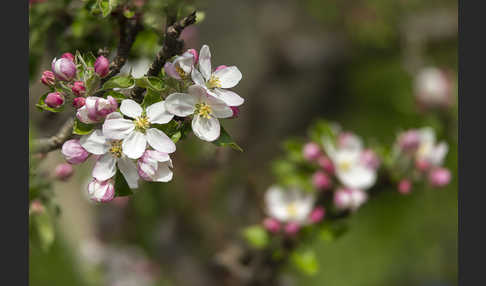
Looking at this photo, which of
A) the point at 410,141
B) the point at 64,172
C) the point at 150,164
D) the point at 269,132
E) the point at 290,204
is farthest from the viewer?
the point at 269,132

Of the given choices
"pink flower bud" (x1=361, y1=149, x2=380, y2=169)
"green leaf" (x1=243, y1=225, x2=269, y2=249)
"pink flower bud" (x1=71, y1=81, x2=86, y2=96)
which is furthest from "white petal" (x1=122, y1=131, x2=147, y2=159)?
"pink flower bud" (x1=361, y1=149, x2=380, y2=169)

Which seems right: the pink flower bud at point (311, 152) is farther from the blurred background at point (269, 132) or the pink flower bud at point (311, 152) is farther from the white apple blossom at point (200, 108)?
the white apple blossom at point (200, 108)

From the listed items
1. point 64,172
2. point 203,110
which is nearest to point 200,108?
point 203,110

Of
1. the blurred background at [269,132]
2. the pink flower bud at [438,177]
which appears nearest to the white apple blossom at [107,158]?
the blurred background at [269,132]

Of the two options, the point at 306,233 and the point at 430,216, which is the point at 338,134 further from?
the point at 430,216

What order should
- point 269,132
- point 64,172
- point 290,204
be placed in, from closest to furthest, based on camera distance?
point 64,172 < point 290,204 < point 269,132

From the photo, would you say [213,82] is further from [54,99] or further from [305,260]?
[305,260]

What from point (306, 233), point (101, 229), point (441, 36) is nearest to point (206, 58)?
point (306, 233)
